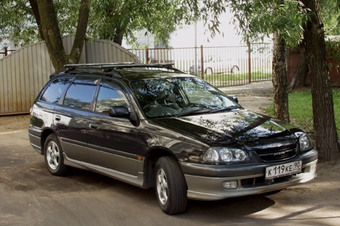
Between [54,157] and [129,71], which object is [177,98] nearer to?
[129,71]

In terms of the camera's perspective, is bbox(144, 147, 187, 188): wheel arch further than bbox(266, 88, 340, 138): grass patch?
No

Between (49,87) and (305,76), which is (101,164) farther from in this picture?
(305,76)

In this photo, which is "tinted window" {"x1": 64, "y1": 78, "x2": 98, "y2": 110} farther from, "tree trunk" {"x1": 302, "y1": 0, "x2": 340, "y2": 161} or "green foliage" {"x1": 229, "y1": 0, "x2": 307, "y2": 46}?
"tree trunk" {"x1": 302, "y1": 0, "x2": 340, "y2": 161}

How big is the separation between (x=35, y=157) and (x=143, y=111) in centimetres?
387

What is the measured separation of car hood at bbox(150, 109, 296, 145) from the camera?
18.5ft

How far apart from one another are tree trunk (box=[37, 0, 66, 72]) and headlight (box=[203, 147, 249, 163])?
24.7 ft

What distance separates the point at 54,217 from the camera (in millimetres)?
5910

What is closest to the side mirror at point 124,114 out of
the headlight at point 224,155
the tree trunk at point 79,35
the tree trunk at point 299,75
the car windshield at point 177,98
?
the car windshield at point 177,98

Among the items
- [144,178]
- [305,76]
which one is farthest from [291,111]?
[144,178]

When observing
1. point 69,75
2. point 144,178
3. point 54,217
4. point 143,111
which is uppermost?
point 69,75

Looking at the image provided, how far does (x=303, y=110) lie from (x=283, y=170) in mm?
7865

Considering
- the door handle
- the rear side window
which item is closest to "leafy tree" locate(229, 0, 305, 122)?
the door handle

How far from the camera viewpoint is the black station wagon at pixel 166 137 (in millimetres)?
5457

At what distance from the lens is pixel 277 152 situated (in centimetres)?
568
